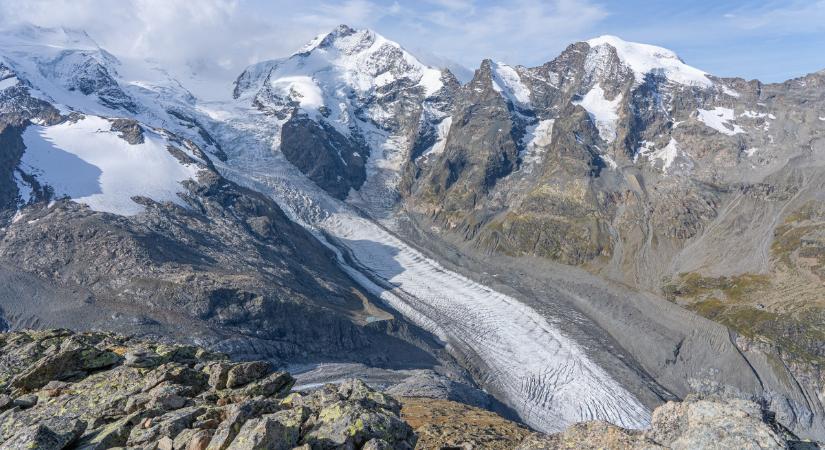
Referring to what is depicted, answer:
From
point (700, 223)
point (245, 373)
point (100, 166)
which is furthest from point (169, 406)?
point (700, 223)

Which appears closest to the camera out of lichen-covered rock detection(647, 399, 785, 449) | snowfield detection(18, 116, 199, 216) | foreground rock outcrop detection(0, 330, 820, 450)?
lichen-covered rock detection(647, 399, 785, 449)

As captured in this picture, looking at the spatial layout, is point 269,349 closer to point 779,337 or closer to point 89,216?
point 89,216

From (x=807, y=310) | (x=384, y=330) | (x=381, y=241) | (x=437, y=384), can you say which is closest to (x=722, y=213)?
(x=807, y=310)

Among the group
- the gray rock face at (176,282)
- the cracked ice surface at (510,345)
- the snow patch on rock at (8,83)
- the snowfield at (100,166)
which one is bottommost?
the cracked ice surface at (510,345)

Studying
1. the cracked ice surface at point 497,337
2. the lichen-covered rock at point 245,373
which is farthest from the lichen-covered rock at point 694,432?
the cracked ice surface at point 497,337

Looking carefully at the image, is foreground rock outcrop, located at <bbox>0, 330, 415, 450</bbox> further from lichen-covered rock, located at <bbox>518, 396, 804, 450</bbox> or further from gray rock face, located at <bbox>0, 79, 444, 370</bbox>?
gray rock face, located at <bbox>0, 79, 444, 370</bbox>

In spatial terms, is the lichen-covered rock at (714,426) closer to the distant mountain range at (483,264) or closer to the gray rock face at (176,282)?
the distant mountain range at (483,264)

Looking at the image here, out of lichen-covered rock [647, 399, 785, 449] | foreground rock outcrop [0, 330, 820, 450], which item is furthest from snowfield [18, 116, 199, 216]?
lichen-covered rock [647, 399, 785, 449]

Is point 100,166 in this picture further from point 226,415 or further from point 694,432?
point 694,432
